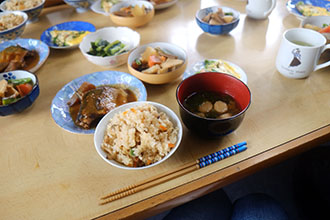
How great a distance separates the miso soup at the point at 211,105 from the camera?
1.00m

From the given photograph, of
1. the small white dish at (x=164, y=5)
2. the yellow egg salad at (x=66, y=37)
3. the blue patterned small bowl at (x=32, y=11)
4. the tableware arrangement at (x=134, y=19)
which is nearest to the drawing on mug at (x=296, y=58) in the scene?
the tableware arrangement at (x=134, y=19)

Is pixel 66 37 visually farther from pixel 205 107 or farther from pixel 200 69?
pixel 205 107

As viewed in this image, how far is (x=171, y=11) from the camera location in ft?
6.69

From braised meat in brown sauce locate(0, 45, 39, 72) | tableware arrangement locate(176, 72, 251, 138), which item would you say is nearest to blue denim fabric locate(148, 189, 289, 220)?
tableware arrangement locate(176, 72, 251, 138)

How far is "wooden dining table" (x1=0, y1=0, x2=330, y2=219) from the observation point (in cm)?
85

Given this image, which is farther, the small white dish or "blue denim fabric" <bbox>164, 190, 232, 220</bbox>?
the small white dish

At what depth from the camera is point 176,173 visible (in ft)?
2.96

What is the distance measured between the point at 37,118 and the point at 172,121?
0.68m

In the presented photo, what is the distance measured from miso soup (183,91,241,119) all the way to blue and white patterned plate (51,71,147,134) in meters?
0.24

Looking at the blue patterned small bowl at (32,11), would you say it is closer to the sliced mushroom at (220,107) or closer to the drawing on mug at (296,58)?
the sliced mushroom at (220,107)

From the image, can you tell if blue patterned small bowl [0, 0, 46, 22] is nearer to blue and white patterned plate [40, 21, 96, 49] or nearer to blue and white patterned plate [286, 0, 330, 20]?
blue and white patterned plate [40, 21, 96, 49]

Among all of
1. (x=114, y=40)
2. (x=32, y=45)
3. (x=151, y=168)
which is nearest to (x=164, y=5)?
(x=114, y=40)

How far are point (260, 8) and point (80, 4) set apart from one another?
143 centimetres

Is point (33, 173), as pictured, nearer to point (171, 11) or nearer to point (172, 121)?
point (172, 121)
